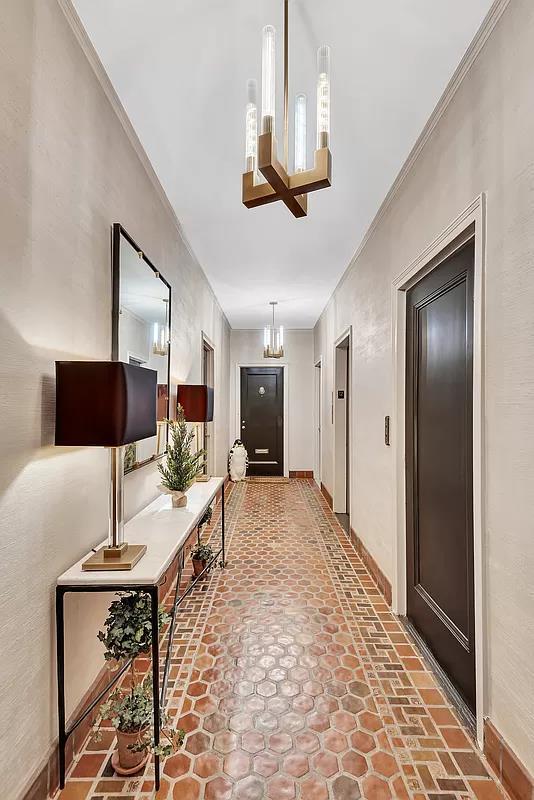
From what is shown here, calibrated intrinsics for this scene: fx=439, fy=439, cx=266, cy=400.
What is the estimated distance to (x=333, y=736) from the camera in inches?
67.2

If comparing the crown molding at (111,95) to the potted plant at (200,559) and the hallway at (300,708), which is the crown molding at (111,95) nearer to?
the potted plant at (200,559)

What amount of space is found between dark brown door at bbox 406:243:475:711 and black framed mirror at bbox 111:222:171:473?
4.94ft

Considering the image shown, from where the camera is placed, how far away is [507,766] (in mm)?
1442

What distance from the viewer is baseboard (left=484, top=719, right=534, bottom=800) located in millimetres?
1343

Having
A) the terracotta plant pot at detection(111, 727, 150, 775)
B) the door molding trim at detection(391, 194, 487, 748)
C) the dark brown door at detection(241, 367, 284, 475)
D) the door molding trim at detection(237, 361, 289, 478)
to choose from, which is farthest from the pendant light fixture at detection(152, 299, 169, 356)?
Result: the dark brown door at detection(241, 367, 284, 475)

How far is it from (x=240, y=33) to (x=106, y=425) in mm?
1497

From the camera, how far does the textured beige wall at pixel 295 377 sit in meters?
7.71

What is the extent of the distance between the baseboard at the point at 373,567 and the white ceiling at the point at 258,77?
2523 millimetres

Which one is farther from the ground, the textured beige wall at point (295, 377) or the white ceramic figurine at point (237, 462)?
the textured beige wall at point (295, 377)

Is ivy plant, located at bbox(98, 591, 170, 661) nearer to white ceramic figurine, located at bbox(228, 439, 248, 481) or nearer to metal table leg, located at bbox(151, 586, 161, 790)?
metal table leg, located at bbox(151, 586, 161, 790)

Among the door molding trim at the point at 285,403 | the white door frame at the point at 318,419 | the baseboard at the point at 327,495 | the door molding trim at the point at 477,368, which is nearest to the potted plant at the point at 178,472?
the door molding trim at the point at 477,368

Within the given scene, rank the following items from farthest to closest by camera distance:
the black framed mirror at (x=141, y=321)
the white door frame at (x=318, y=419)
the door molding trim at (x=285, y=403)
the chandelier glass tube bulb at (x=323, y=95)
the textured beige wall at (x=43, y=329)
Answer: the door molding trim at (x=285, y=403) → the white door frame at (x=318, y=419) → the black framed mirror at (x=141, y=321) → the chandelier glass tube bulb at (x=323, y=95) → the textured beige wall at (x=43, y=329)

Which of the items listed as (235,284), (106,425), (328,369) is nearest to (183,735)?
(106,425)

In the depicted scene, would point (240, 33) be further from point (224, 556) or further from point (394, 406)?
point (224, 556)
